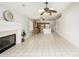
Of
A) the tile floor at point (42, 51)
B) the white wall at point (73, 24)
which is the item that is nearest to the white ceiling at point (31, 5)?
the white wall at point (73, 24)

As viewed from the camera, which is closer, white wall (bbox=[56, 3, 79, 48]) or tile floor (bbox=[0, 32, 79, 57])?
tile floor (bbox=[0, 32, 79, 57])

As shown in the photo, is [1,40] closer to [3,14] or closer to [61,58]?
[3,14]

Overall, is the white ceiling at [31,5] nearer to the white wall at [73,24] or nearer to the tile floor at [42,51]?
the white wall at [73,24]

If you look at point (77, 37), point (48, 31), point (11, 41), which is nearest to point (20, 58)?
point (11, 41)

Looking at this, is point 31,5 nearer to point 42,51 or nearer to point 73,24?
point 73,24

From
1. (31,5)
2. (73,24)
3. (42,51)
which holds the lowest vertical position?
(42,51)

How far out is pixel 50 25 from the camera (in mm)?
20672

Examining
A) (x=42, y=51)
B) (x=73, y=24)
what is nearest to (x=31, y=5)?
(x=73, y=24)

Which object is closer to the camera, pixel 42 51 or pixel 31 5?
pixel 42 51

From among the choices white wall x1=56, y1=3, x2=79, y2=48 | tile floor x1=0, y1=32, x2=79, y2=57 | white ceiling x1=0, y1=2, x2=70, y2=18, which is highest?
white ceiling x1=0, y1=2, x2=70, y2=18

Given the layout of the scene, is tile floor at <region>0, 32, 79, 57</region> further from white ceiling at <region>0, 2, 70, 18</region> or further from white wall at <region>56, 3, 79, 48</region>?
white ceiling at <region>0, 2, 70, 18</region>

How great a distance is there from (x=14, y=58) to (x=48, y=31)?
13340mm

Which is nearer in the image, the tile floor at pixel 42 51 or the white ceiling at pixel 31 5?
the tile floor at pixel 42 51

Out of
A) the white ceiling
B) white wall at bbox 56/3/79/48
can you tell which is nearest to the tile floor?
white wall at bbox 56/3/79/48
